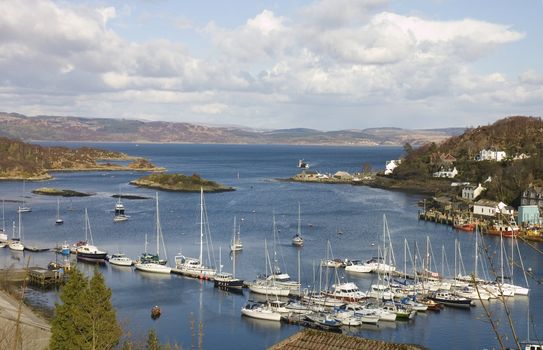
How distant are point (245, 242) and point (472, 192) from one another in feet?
71.1

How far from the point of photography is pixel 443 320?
1847 centimetres

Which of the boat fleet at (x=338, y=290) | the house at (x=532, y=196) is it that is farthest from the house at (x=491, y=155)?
the boat fleet at (x=338, y=290)

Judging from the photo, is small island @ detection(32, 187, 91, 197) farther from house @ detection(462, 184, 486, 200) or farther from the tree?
the tree

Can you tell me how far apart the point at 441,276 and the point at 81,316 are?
53.1 feet

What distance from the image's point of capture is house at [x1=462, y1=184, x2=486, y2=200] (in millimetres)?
45312

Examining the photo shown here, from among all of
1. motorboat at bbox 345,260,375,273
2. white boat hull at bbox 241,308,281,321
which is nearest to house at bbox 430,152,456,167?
motorboat at bbox 345,260,375,273

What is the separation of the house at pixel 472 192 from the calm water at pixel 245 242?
419 centimetres

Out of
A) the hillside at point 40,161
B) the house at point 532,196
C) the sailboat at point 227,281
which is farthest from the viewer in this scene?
the hillside at point 40,161

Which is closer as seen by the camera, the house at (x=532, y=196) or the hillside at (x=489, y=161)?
the house at (x=532, y=196)

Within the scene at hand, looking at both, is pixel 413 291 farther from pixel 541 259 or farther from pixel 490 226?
pixel 490 226

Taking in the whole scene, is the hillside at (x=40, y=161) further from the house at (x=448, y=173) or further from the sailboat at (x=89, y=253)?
the sailboat at (x=89, y=253)

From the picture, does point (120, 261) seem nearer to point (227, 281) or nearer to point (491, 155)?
point (227, 281)

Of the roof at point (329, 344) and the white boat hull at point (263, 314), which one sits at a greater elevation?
the roof at point (329, 344)

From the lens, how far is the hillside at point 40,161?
70.7m
